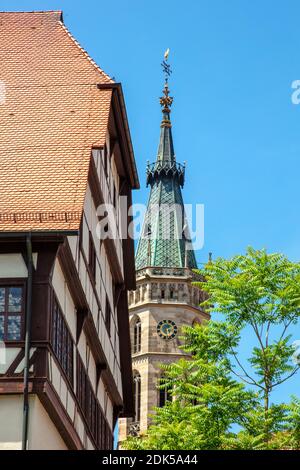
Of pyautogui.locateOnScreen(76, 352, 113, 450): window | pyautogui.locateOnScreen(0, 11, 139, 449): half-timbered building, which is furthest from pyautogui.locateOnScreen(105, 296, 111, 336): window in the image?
pyautogui.locateOnScreen(76, 352, 113, 450): window

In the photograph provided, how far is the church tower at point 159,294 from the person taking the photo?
92.5 meters

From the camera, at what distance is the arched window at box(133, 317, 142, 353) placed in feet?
309

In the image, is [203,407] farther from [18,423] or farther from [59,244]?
[18,423]

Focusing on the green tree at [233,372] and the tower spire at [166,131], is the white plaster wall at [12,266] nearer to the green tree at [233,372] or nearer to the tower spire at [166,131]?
the green tree at [233,372]

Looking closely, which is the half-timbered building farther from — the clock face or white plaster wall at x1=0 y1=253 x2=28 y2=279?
the clock face

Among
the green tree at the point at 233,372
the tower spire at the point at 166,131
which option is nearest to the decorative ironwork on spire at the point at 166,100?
the tower spire at the point at 166,131

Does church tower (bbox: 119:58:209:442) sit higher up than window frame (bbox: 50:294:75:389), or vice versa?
church tower (bbox: 119:58:209:442)

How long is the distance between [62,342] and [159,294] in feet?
242

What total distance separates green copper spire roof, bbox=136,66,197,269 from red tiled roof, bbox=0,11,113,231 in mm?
68213

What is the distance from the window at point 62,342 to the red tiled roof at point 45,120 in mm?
1363

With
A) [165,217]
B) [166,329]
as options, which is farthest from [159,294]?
[165,217]

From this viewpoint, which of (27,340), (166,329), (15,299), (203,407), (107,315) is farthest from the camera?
(166,329)

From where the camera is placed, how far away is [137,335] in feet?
310

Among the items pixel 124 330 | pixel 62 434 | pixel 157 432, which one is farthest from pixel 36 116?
pixel 157 432
